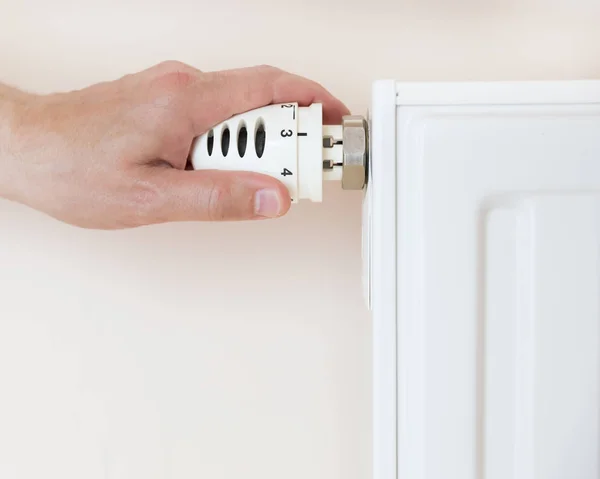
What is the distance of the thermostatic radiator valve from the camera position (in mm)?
410

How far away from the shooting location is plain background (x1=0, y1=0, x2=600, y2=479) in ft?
1.94

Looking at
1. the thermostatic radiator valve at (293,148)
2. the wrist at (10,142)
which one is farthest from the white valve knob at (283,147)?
the wrist at (10,142)

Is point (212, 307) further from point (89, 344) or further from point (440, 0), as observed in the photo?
point (440, 0)

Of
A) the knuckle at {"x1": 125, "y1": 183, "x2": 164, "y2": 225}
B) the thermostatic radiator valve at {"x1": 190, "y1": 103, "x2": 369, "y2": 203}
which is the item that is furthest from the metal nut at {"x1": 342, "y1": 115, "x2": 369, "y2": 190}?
the knuckle at {"x1": 125, "y1": 183, "x2": 164, "y2": 225}

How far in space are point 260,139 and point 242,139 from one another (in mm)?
12

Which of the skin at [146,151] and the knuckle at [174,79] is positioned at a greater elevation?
the knuckle at [174,79]

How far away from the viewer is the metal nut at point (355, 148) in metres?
0.42

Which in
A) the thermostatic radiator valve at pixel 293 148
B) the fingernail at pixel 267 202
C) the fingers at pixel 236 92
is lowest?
the fingernail at pixel 267 202

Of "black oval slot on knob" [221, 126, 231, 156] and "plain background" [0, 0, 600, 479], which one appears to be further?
"plain background" [0, 0, 600, 479]

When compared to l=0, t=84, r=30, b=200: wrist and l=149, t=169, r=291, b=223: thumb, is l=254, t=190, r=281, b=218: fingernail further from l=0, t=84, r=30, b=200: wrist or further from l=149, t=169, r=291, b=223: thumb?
l=0, t=84, r=30, b=200: wrist

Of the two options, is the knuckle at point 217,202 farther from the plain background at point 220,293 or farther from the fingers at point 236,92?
the plain background at point 220,293

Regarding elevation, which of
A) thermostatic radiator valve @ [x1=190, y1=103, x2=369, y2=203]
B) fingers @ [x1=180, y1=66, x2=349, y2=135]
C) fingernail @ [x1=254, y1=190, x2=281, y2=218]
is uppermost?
fingers @ [x1=180, y1=66, x2=349, y2=135]

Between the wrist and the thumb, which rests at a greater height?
the wrist

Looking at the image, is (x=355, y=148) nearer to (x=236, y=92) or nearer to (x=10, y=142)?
(x=236, y=92)
